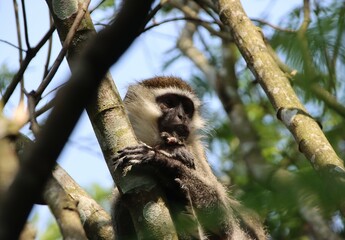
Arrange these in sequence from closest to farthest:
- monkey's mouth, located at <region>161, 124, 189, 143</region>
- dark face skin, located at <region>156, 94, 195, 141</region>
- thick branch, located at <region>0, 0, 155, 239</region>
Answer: thick branch, located at <region>0, 0, 155, 239</region> < monkey's mouth, located at <region>161, 124, 189, 143</region> < dark face skin, located at <region>156, 94, 195, 141</region>

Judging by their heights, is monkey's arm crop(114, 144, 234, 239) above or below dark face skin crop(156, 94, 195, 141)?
below

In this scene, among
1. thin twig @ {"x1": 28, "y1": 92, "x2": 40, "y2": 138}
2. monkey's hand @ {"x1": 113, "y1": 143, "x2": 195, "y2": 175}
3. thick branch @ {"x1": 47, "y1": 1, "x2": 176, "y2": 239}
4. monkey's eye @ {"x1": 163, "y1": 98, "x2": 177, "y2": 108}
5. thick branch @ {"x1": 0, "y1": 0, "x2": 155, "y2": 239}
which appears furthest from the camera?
monkey's eye @ {"x1": 163, "y1": 98, "x2": 177, "y2": 108}

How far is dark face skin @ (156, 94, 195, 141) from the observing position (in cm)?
643

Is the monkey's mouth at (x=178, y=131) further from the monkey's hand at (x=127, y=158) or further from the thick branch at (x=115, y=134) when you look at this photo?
the thick branch at (x=115, y=134)

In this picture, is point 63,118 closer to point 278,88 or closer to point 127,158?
point 127,158

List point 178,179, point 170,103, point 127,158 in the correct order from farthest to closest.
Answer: point 170,103
point 178,179
point 127,158

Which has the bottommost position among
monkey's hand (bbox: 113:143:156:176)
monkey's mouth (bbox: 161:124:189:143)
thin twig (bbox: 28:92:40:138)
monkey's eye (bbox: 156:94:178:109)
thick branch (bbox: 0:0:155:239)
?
thick branch (bbox: 0:0:155:239)

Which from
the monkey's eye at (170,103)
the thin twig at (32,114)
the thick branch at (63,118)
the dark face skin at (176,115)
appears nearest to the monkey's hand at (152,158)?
the thin twig at (32,114)

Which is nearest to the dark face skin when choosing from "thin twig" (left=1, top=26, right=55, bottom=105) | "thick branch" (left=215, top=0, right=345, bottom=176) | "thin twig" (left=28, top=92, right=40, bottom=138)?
"thick branch" (left=215, top=0, right=345, bottom=176)

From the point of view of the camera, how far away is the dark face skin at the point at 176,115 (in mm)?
6434

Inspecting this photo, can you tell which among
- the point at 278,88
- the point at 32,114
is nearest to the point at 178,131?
the point at 278,88

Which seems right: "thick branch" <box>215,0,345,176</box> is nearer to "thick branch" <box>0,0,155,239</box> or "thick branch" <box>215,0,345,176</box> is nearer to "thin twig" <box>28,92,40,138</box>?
"thin twig" <box>28,92,40,138</box>

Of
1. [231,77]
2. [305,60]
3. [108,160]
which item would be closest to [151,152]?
[108,160]

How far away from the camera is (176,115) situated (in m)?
6.67
